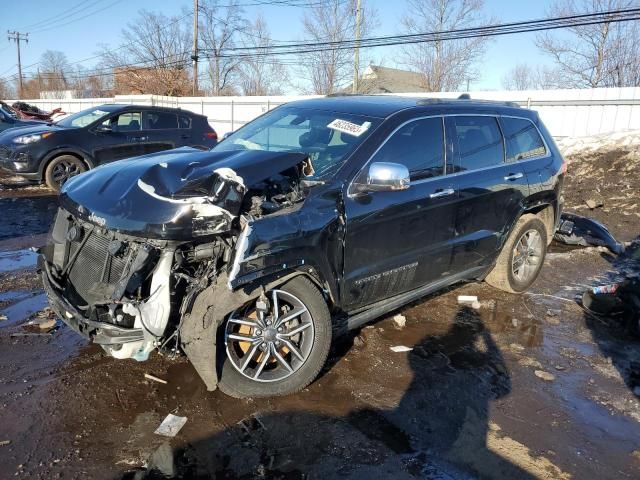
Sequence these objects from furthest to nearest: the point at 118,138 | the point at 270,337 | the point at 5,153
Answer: the point at 118,138 < the point at 5,153 < the point at 270,337

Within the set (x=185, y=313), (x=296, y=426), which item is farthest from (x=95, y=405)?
(x=296, y=426)

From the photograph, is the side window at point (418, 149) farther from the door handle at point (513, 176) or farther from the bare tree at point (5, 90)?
the bare tree at point (5, 90)

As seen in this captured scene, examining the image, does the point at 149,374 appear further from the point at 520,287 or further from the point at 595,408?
the point at 520,287

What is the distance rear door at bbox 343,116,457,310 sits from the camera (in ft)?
11.9

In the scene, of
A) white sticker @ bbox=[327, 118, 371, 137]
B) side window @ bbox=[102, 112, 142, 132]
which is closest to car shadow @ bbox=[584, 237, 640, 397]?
white sticker @ bbox=[327, 118, 371, 137]

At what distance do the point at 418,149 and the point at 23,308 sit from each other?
12.4 feet

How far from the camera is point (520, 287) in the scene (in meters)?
5.65

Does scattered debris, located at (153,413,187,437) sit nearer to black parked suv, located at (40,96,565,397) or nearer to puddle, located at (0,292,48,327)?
black parked suv, located at (40,96,565,397)

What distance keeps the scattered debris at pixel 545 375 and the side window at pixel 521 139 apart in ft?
7.01

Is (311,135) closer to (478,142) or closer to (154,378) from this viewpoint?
(478,142)

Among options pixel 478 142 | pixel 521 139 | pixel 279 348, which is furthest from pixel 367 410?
pixel 521 139

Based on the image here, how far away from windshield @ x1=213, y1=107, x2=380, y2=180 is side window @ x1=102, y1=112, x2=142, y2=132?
666 cm

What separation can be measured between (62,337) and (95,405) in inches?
43.7

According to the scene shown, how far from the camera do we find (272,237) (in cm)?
308
